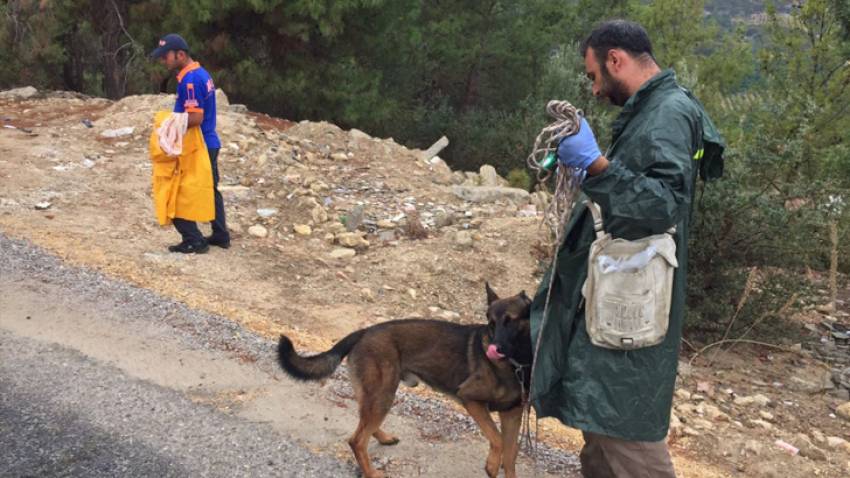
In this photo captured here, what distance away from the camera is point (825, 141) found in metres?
14.1

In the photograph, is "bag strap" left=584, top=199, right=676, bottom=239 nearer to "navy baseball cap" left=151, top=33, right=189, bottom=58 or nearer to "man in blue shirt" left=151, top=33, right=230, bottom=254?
"man in blue shirt" left=151, top=33, right=230, bottom=254

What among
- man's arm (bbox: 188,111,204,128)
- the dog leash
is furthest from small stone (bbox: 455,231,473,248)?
the dog leash

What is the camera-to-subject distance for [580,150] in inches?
102

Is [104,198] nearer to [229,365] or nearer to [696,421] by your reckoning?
[229,365]

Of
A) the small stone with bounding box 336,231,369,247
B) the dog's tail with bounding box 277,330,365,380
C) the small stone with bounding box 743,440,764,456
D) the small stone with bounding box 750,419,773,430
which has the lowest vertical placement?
the small stone with bounding box 750,419,773,430

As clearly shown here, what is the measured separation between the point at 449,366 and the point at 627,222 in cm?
157

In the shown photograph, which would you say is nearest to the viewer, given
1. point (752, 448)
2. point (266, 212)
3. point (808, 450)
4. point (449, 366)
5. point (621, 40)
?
point (621, 40)

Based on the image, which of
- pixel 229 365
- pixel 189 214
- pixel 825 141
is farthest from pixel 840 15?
pixel 229 365

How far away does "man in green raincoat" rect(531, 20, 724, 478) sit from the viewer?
2.54 m

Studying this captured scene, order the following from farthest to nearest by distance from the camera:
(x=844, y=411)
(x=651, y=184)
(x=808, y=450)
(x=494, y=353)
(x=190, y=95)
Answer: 1. (x=190, y=95)
2. (x=844, y=411)
3. (x=808, y=450)
4. (x=494, y=353)
5. (x=651, y=184)

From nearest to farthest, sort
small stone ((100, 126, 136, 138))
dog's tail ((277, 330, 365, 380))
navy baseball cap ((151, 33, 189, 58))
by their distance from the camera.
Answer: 1. dog's tail ((277, 330, 365, 380))
2. navy baseball cap ((151, 33, 189, 58))
3. small stone ((100, 126, 136, 138))

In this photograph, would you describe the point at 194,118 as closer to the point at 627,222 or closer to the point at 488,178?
the point at 627,222

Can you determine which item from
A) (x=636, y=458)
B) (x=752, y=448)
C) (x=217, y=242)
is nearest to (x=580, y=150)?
(x=636, y=458)

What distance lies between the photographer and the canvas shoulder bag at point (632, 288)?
261 cm
